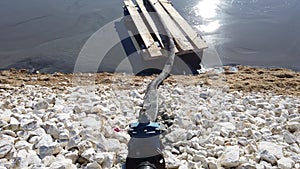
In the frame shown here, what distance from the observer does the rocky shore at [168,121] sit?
1.75 m

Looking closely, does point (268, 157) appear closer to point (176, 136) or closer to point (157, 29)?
point (176, 136)

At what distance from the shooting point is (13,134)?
195cm

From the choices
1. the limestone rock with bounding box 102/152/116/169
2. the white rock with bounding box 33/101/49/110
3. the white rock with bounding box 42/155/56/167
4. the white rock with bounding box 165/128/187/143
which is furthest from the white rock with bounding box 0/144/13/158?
the white rock with bounding box 165/128/187/143

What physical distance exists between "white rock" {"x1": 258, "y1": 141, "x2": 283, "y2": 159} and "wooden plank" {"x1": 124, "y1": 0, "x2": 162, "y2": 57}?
188 cm

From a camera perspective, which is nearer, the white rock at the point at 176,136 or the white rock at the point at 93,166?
the white rock at the point at 93,166

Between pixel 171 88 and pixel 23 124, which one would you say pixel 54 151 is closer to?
pixel 23 124

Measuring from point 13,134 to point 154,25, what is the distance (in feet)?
8.91

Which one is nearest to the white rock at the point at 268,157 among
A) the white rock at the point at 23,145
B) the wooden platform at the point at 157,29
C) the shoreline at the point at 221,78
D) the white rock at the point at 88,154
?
the white rock at the point at 88,154

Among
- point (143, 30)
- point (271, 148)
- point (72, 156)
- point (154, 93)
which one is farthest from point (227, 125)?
point (143, 30)

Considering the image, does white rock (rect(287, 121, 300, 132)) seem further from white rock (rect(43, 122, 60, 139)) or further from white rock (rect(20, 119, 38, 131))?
white rock (rect(20, 119, 38, 131))

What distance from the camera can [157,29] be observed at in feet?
14.0

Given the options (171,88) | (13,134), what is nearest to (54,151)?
(13,134)

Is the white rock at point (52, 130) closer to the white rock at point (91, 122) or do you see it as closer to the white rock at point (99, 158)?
the white rock at point (91, 122)

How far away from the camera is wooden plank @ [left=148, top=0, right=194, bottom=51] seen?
383 cm
